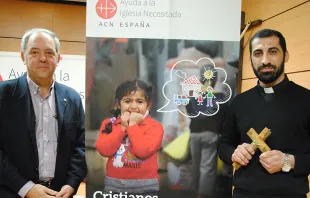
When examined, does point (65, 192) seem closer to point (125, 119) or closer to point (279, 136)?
point (125, 119)

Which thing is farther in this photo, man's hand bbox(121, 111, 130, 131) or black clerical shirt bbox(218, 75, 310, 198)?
man's hand bbox(121, 111, 130, 131)

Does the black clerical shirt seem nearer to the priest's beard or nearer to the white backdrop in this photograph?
the priest's beard

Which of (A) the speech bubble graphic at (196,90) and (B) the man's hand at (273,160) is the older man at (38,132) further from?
(B) the man's hand at (273,160)

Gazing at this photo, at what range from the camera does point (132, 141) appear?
1.70 meters

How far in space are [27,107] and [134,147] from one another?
2.22 ft

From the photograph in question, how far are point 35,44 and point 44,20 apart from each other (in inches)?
81.8

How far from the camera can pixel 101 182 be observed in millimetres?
1724

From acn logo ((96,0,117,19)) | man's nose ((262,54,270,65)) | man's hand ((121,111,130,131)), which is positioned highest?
acn logo ((96,0,117,19))

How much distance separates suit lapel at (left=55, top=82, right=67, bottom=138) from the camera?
1718mm

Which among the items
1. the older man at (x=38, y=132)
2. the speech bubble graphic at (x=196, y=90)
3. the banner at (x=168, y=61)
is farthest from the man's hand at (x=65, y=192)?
the speech bubble graphic at (x=196, y=90)

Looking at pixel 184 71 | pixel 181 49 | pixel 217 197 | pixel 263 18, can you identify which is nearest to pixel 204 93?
pixel 184 71

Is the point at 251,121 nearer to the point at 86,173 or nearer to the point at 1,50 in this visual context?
the point at 86,173

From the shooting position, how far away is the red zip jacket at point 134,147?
1697 millimetres

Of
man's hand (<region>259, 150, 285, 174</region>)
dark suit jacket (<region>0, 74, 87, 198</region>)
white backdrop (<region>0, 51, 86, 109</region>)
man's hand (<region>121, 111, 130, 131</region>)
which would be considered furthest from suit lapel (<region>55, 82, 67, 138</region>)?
white backdrop (<region>0, 51, 86, 109</region>)
